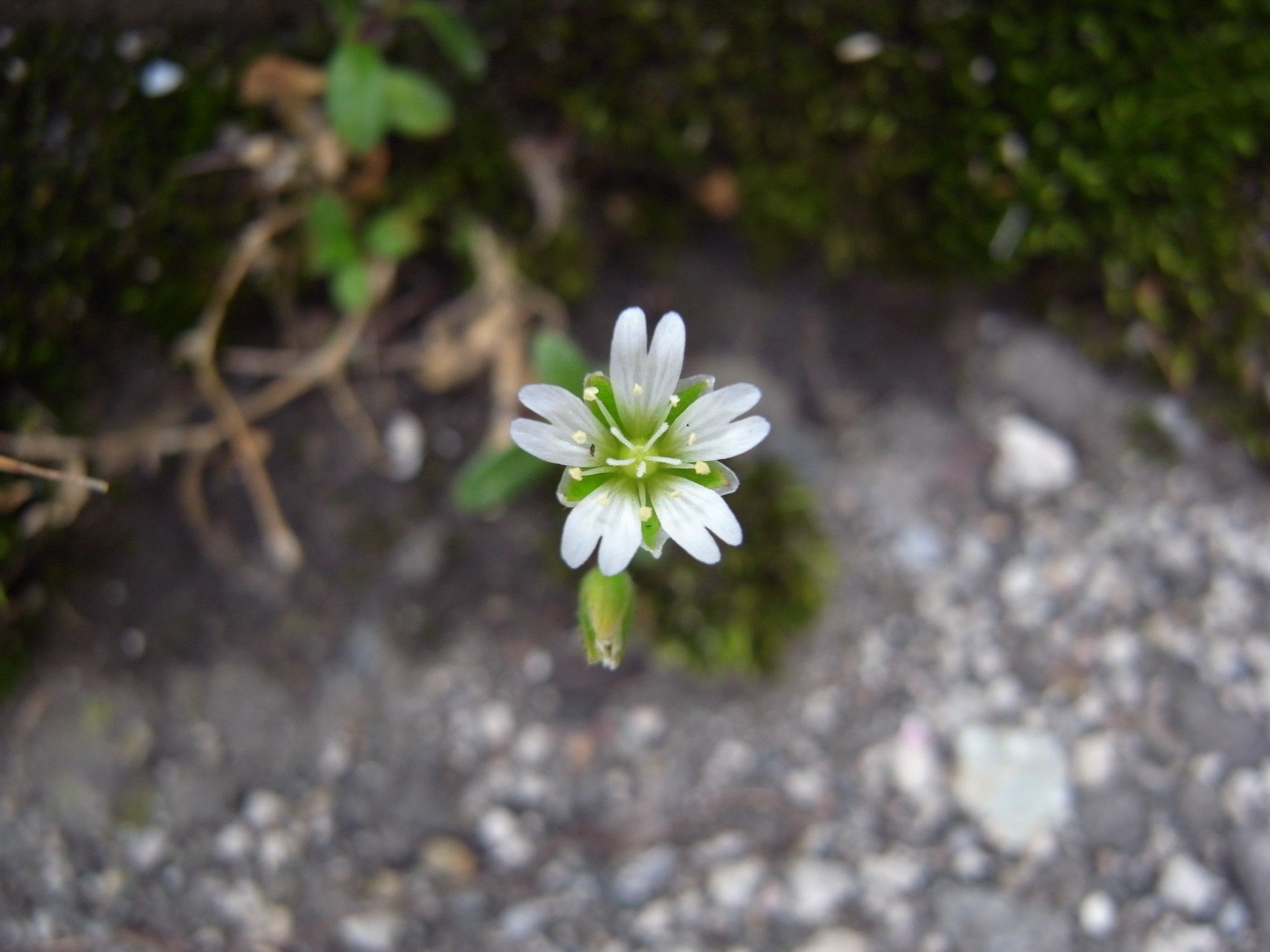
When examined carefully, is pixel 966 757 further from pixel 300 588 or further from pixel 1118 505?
pixel 300 588

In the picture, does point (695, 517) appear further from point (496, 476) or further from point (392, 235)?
point (392, 235)

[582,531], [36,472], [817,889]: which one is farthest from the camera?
[817,889]

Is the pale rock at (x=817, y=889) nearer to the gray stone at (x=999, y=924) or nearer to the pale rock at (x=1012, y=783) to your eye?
the gray stone at (x=999, y=924)

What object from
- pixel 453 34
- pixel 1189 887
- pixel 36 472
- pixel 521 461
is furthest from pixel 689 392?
pixel 1189 887

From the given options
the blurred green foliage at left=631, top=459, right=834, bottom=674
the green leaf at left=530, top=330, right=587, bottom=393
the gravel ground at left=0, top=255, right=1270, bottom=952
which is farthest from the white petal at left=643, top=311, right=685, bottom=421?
the gravel ground at left=0, top=255, right=1270, bottom=952

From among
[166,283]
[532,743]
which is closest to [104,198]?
[166,283]

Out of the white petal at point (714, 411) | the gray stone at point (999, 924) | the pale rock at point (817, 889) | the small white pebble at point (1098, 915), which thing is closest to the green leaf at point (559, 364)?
the white petal at point (714, 411)
